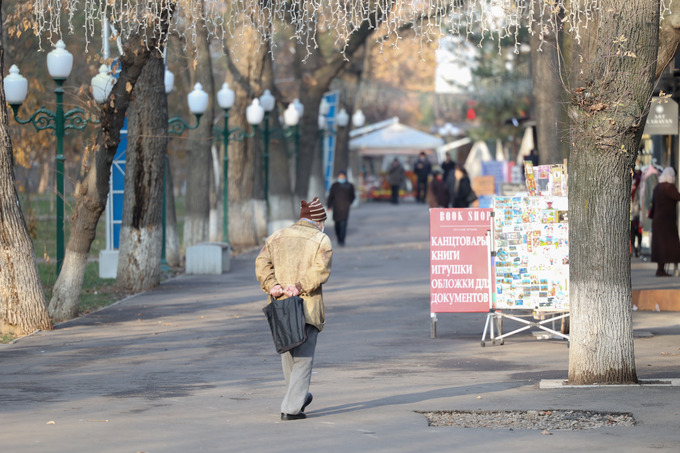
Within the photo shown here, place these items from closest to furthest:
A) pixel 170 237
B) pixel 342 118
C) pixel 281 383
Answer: pixel 281 383 → pixel 170 237 → pixel 342 118

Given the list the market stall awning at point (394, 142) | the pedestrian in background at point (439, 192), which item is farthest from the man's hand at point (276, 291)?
the market stall awning at point (394, 142)

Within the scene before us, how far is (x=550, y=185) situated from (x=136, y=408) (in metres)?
5.67

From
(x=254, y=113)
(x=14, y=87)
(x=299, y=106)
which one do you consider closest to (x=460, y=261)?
(x=14, y=87)

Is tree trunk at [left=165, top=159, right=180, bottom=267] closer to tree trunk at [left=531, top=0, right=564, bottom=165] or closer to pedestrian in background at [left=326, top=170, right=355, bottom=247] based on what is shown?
pedestrian in background at [left=326, top=170, right=355, bottom=247]

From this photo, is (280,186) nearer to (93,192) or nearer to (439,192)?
(439,192)

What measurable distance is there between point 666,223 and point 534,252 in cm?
717

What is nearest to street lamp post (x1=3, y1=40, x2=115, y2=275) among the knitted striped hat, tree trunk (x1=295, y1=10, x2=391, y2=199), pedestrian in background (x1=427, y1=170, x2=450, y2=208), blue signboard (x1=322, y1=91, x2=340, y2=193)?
the knitted striped hat

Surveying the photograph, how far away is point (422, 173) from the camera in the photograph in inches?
1980

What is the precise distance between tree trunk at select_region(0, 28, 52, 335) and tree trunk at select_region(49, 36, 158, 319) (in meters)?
1.38

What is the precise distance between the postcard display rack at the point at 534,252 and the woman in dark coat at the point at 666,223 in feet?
22.1

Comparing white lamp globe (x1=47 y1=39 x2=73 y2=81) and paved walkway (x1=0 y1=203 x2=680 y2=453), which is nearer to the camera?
paved walkway (x1=0 y1=203 x2=680 y2=453)

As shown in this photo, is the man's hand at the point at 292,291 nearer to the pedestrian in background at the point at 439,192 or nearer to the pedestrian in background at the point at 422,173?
the pedestrian in background at the point at 439,192

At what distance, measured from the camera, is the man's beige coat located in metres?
8.19

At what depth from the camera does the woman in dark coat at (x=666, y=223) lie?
18.4 meters
